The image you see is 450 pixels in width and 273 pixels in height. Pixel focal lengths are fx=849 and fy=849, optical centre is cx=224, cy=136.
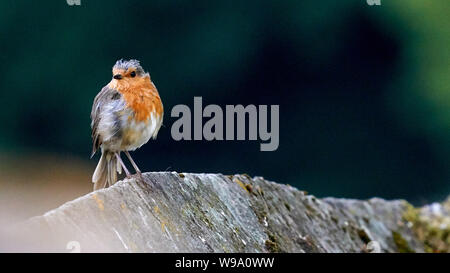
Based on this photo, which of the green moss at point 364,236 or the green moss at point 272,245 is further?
the green moss at point 364,236

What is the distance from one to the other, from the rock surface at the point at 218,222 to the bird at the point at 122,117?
433 millimetres

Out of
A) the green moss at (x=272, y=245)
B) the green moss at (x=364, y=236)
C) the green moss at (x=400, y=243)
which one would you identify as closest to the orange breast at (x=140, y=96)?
the green moss at (x=272, y=245)

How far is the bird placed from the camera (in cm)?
426

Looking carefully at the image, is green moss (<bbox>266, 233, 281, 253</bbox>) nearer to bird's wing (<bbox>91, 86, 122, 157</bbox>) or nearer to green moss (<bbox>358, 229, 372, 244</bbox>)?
bird's wing (<bbox>91, 86, 122, 157</bbox>)

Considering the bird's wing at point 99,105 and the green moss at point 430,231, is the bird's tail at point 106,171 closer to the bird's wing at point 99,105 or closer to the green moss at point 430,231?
the bird's wing at point 99,105

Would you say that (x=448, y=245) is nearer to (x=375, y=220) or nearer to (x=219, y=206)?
(x=375, y=220)

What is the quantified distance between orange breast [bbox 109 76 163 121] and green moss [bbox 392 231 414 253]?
6.93 feet

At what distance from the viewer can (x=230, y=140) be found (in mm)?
12500

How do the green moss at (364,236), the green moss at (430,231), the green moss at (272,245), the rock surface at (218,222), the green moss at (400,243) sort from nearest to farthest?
the rock surface at (218,222) < the green moss at (272,245) < the green moss at (364,236) < the green moss at (400,243) < the green moss at (430,231)

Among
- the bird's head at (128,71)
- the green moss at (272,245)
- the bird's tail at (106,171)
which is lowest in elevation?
the green moss at (272,245)

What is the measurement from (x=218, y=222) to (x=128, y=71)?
1.00 meters

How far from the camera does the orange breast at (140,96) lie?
4.26m

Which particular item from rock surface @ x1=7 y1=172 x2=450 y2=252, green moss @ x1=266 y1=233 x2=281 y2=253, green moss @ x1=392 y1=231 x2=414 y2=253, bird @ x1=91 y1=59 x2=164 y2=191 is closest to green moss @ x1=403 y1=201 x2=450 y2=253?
rock surface @ x1=7 y1=172 x2=450 y2=252
